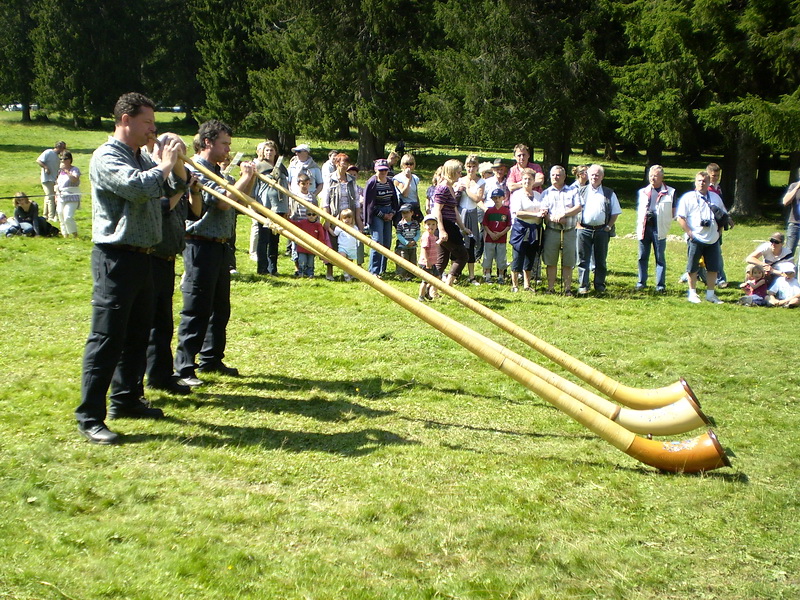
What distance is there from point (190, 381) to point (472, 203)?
23.7 feet

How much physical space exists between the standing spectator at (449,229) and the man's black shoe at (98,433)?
21.8 feet

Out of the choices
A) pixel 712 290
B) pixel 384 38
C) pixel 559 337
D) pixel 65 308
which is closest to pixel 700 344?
pixel 559 337

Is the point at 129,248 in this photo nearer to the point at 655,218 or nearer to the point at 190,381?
the point at 190,381

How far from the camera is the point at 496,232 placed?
13.1 meters

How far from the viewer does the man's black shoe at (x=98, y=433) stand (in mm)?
5590

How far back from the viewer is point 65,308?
409 inches

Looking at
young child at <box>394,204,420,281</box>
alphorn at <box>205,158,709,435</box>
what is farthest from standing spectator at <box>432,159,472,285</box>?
alphorn at <box>205,158,709,435</box>

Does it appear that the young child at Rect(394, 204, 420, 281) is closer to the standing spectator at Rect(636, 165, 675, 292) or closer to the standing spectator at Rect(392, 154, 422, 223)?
the standing spectator at Rect(392, 154, 422, 223)

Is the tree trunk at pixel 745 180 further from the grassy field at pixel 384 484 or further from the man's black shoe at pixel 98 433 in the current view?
the man's black shoe at pixel 98 433

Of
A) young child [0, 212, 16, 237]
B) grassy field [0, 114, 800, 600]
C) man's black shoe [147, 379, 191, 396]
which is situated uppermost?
young child [0, 212, 16, 237]

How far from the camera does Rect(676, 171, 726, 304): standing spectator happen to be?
12375mm

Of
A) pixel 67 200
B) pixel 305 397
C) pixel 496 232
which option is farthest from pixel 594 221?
pixel 67 200

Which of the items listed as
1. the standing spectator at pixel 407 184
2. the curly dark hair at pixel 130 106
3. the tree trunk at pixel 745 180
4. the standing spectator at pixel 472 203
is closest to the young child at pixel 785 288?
the standing spectator at pixel 472 203

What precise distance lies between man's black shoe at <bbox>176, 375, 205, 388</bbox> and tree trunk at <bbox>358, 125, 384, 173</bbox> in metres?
29.2
